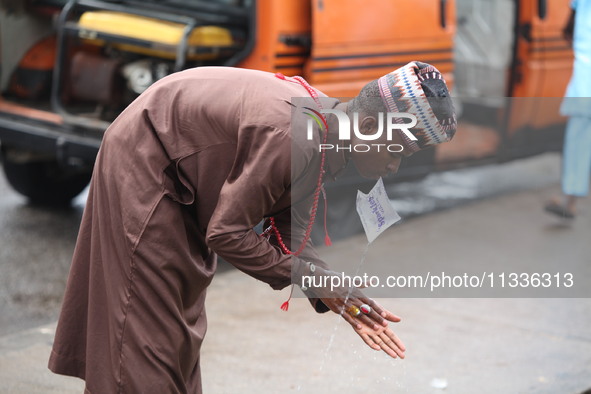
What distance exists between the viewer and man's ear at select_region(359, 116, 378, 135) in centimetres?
242

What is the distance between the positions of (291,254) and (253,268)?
188mm

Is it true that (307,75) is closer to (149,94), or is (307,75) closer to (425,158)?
(425,158)

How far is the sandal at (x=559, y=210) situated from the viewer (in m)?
6.74

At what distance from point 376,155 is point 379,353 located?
194 cm

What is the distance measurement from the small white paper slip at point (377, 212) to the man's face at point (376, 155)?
15 cm

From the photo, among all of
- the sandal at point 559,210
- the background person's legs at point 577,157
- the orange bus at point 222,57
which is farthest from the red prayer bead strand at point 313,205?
the sandal at point 559,210

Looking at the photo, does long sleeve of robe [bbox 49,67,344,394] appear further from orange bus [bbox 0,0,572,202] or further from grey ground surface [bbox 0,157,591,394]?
orange bus [bbox 0,0,572,202]

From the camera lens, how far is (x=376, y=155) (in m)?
2.46

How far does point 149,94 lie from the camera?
8.32 ft

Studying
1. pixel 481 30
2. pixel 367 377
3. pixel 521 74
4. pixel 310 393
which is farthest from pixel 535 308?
pixel 481 30

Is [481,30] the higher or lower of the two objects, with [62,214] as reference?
higher

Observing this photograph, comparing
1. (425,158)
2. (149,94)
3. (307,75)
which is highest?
(149,94)

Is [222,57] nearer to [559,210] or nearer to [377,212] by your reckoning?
[559,210]

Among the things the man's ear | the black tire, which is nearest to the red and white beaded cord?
the man's ear
